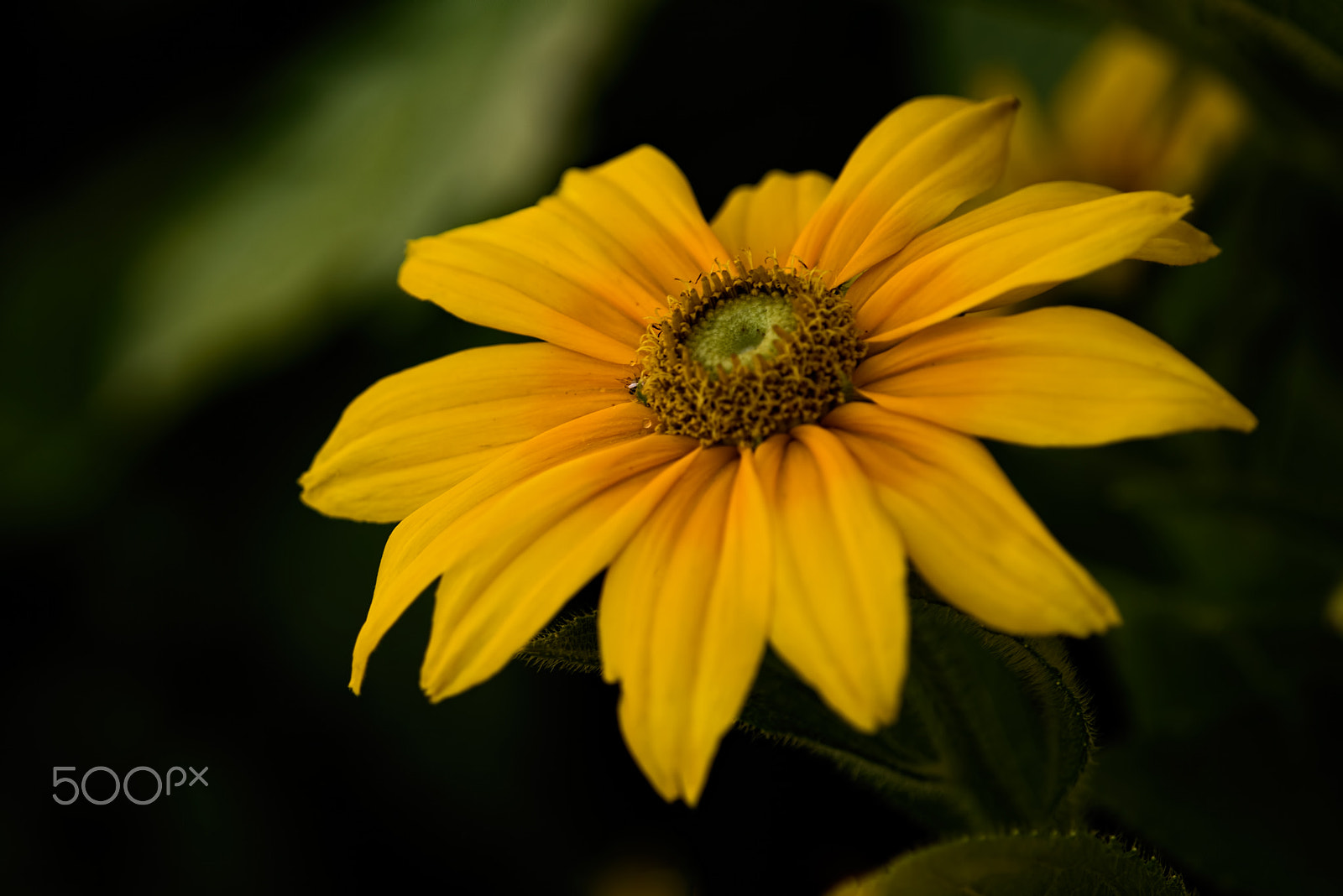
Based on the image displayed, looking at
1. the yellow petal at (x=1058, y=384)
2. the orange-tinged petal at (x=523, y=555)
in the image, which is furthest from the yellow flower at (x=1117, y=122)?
the orange-tinged petal at (x=523, y=555)

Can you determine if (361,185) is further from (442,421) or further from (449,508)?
(449,508)

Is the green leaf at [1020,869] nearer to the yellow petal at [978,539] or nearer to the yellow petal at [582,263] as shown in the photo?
the yellow petal at [978,539]

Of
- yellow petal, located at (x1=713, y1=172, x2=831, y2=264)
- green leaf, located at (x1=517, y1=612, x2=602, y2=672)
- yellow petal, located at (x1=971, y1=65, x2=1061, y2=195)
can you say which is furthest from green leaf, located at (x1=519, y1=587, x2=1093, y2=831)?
yellow petal, located at (x1=971, y1=65, x2=1061, y2=195)

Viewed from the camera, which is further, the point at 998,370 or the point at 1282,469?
the point at 1282,469

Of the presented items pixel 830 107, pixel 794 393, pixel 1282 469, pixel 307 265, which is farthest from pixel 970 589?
pixel 830 107

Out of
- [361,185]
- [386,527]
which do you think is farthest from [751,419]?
[361,185]

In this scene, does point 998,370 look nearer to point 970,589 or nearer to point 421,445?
point 970,589

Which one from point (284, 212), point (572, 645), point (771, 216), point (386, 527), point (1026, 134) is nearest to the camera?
point (572, 645)
